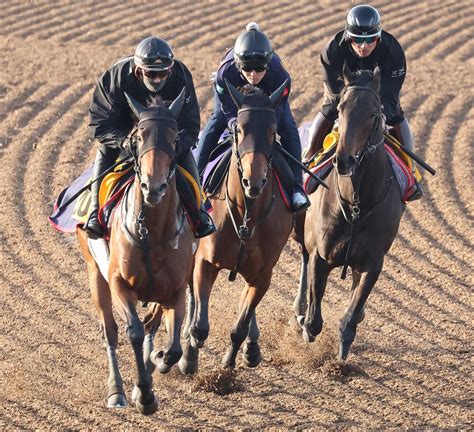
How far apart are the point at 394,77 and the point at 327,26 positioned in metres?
12.6

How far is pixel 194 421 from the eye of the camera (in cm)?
864

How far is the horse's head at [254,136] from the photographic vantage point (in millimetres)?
8070

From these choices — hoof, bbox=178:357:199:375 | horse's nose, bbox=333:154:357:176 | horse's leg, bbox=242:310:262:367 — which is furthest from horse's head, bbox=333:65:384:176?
hoof, bbox=178:357:199:375

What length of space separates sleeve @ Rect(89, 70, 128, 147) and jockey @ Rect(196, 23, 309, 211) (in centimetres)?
95

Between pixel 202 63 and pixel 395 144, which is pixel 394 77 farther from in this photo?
pixel 202 63

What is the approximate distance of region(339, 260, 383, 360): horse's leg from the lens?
9406mm

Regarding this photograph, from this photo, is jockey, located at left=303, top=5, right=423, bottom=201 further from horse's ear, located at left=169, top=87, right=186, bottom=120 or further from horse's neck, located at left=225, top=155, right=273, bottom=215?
horse's ear, located at left=169, top=87, right=186, bottom=120

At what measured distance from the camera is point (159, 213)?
7.88 meters

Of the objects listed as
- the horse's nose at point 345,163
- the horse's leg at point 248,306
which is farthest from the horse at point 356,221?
the horse's leg at point 248,306

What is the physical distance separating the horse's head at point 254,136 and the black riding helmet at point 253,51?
49 cm

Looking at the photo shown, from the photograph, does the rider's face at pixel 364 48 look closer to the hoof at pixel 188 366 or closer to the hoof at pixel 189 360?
the hoof at pixel 189 360

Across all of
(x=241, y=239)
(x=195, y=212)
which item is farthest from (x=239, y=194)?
(x=195, y=212)

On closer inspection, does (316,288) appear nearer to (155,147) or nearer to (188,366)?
(188,366)

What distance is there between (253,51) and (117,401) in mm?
2950
